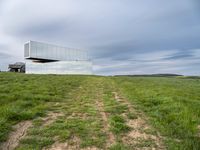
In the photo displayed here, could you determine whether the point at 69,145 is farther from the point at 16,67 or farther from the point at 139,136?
the point at 16,67

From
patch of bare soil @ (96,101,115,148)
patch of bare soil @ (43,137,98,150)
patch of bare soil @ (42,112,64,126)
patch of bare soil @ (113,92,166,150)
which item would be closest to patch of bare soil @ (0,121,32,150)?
patch of bare soil @ (42,112,64,126)

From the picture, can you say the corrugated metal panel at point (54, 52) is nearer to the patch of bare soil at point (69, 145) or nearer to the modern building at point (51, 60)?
the modern building at point (51, 60)

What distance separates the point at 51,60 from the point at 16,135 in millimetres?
56016

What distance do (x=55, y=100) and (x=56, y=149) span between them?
5.22 m

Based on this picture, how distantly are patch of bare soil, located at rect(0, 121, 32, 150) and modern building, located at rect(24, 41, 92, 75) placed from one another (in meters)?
50.7

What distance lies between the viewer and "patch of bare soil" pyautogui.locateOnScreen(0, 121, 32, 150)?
12.4 ft

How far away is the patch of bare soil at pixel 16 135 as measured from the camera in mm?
3777

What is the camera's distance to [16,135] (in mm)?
4320

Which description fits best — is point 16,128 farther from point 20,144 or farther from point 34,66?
point 34,66

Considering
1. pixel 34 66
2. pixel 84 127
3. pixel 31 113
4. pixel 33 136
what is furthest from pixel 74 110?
pixel 34 66

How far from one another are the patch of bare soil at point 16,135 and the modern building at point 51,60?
50676 mm

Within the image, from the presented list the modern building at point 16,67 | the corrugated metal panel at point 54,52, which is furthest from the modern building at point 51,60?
the modern building at point 16,67

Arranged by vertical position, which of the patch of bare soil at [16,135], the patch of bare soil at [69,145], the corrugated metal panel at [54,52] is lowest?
the patch of bare soil at [69,145]

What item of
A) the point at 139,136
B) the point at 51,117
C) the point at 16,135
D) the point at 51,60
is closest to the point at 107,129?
the point at 139,136
